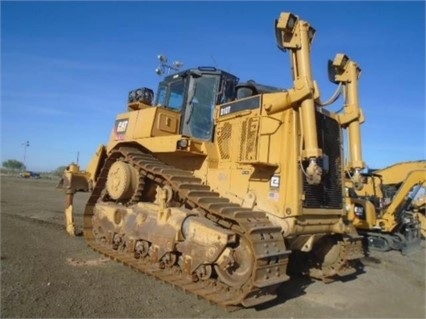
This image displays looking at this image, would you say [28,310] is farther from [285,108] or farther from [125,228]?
[285,108]

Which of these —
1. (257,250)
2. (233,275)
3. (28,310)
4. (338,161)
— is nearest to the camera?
(28,310)

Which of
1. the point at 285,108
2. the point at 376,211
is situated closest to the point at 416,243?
the point at 376,211

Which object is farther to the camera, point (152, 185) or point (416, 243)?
point (416, 243)

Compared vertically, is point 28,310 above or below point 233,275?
below

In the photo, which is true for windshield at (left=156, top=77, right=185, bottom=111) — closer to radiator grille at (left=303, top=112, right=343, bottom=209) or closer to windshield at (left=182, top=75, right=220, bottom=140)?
windshield at (left=182, top=75, right=220, bottom=140)

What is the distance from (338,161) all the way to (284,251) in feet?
8.39

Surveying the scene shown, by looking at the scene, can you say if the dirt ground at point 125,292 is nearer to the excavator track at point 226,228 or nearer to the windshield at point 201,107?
the excavator track at point 226,228

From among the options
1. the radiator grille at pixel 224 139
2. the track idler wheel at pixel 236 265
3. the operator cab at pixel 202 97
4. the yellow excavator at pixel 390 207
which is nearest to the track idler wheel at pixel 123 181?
the operator cab at pixel 202 97

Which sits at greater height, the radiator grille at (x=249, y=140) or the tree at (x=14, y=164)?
the tree at (x=14, y=164)

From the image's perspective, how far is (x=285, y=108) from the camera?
6312 mm

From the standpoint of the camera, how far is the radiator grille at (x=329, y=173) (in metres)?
6.55

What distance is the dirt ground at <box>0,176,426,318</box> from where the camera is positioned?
514 centimetres

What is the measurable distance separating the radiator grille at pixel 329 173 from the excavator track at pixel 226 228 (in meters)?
1.05

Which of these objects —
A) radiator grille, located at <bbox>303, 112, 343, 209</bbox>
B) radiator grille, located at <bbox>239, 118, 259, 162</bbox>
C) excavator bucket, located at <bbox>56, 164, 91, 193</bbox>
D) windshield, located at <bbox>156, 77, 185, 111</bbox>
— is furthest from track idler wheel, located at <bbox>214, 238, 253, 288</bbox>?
excavator bucket, located at <bbox>56, 164, 91, 193</bbox>
